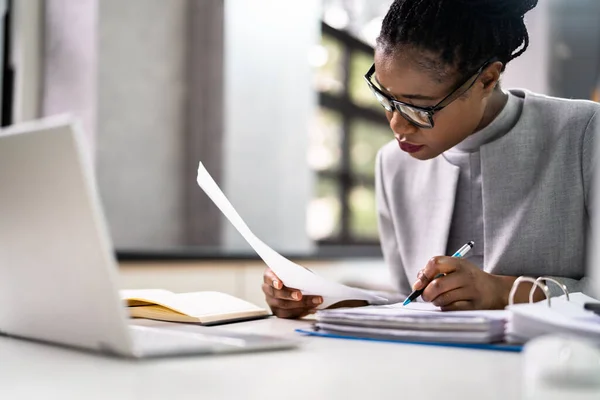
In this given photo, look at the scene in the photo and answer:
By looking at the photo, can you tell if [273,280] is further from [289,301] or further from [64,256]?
[64,256]

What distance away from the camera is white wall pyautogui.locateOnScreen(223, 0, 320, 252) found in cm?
357

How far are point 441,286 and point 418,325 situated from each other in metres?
0.23

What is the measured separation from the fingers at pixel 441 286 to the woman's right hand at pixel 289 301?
0.25 m

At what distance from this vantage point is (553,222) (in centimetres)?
149

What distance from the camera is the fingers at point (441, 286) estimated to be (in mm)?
1125

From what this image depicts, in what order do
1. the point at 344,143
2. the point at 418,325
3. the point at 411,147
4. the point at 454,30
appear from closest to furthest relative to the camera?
1. the point at 418,325
2. the point at 454,30
3. the point at 411,147
4. the point at 344,143

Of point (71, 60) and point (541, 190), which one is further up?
point (71, 60)

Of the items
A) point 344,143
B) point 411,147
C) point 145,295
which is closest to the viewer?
point 145,295

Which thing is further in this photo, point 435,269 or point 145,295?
point 145,295

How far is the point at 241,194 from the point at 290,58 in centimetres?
84

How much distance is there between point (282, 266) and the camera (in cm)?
114

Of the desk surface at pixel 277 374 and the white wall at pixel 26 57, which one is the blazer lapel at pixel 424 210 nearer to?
the desk surface at pixel 277 374

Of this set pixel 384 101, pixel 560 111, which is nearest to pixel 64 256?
pixel 384 101

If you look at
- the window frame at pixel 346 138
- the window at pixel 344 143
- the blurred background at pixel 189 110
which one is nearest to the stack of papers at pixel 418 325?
the blurred background at pixel 189 110
